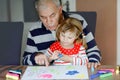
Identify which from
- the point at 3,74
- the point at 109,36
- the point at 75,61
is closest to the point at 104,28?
the point at 109,36

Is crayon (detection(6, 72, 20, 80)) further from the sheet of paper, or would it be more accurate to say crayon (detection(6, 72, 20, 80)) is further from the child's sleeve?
the child's sleeve

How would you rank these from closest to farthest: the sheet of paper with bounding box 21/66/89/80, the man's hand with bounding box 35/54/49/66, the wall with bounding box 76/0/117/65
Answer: the sheet of paper with bounding box 21/66/89/80, the man's hand with bounding box 35/54/49/66, the wall with bounding box 76/0/117/65

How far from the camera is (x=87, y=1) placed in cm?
242

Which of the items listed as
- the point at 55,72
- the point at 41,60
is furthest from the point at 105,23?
the point at 55,72

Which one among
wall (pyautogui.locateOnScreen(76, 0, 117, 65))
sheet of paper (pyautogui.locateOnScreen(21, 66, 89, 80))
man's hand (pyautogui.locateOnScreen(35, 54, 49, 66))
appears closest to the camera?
sheet of paper (pyautogui.locateOnScreen(21, 66, 89, 80))

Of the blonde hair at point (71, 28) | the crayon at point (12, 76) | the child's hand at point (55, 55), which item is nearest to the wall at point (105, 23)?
the blonde hair at point (71, 28)

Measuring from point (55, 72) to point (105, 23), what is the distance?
127 cm

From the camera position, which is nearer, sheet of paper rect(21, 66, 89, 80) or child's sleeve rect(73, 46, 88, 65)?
sheet of paper rect(21, 66, 89, 80)

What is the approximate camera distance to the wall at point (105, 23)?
2.41 m

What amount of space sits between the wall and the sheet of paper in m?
1.13

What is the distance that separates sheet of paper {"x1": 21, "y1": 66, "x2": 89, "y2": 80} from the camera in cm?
123

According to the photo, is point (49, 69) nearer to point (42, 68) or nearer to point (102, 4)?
point (42, 68)

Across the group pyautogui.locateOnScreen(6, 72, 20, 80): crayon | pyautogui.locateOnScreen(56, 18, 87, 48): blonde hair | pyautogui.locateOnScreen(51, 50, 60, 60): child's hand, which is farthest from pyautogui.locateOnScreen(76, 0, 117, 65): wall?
pyautogui.locateOnScreen(6, 72, 20, 80): crayon

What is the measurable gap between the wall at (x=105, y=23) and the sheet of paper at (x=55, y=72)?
1130 mm
